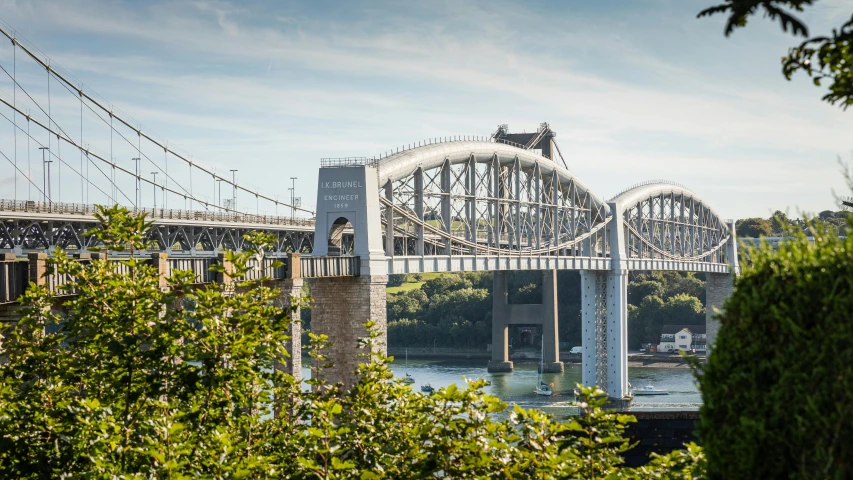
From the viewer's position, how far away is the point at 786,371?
18.7 feet

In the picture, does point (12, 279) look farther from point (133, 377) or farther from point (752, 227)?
point (752, 227)

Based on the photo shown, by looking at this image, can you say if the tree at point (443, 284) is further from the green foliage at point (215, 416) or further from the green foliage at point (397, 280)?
the green foliage at point (215, 416)

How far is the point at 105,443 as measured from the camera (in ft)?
29.1

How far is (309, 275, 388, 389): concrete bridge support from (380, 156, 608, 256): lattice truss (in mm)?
3895

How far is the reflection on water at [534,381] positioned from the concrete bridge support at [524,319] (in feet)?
4.38

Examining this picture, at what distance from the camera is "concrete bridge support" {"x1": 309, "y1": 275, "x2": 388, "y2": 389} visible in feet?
110

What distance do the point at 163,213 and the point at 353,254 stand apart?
20.7m

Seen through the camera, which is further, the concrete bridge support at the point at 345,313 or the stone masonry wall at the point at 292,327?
the concrete bridge support at the point at 345,313

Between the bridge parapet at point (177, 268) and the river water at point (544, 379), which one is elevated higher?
the bridge parapet at point (177, 268)

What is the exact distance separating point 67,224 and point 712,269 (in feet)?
181

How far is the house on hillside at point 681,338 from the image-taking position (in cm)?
9138

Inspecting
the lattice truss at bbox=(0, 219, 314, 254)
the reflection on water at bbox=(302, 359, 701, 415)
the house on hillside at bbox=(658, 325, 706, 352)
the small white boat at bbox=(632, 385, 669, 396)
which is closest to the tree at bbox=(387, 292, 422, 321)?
the reflection on water at bbox=(302, 359, 701, 415)

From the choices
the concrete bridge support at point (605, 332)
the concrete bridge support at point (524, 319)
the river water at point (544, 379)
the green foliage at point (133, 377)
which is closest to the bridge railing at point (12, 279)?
the green foliage at point (133, 377)

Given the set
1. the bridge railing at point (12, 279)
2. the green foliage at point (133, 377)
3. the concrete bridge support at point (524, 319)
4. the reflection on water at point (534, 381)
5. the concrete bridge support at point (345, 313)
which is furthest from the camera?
the concrete bridge support at point (524, 319)
